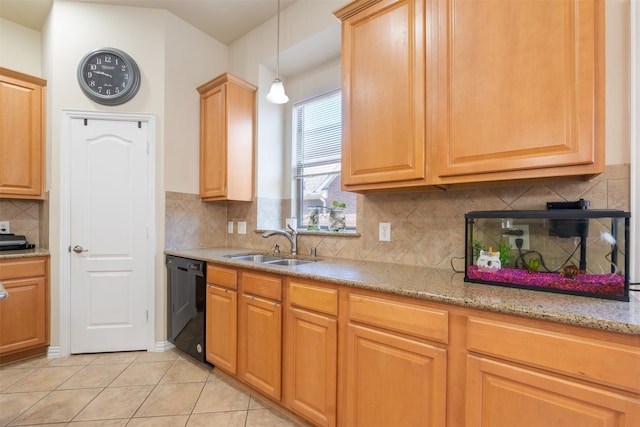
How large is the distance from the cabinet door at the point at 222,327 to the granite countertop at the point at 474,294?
43 centimetres

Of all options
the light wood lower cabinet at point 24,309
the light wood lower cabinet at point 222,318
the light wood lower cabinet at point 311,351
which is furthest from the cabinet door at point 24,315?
the light wood lower cabinet at point 311,351

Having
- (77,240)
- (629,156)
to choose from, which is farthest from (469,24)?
(77,240)

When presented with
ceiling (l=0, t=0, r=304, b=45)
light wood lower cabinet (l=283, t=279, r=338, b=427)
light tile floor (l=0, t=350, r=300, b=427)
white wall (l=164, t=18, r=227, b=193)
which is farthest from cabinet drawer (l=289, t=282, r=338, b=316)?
ceiling (l=0, t=0, r=304, b=45)

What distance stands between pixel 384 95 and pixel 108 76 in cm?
255

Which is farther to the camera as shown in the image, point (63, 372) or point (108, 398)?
point (63, 372)

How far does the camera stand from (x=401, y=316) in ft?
4.36

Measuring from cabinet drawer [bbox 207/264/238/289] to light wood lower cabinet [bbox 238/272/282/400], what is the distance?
0.30ft

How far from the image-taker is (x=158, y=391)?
2.13m

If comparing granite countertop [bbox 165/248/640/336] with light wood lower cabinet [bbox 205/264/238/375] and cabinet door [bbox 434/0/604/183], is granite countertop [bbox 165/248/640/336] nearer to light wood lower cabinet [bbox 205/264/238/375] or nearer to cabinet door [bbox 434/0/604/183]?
light wood lower cabinet [bbox 205/264/238/375]

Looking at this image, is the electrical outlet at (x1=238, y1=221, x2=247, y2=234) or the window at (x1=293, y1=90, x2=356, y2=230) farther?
the electrical outlet at (x1=238, y1=221, x2=247, y2=234)

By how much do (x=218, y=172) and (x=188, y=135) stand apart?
0.54 m

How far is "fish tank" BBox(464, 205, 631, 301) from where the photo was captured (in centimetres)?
115

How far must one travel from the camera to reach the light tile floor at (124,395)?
1.83 metres

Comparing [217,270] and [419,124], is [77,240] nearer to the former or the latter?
[217,270]
